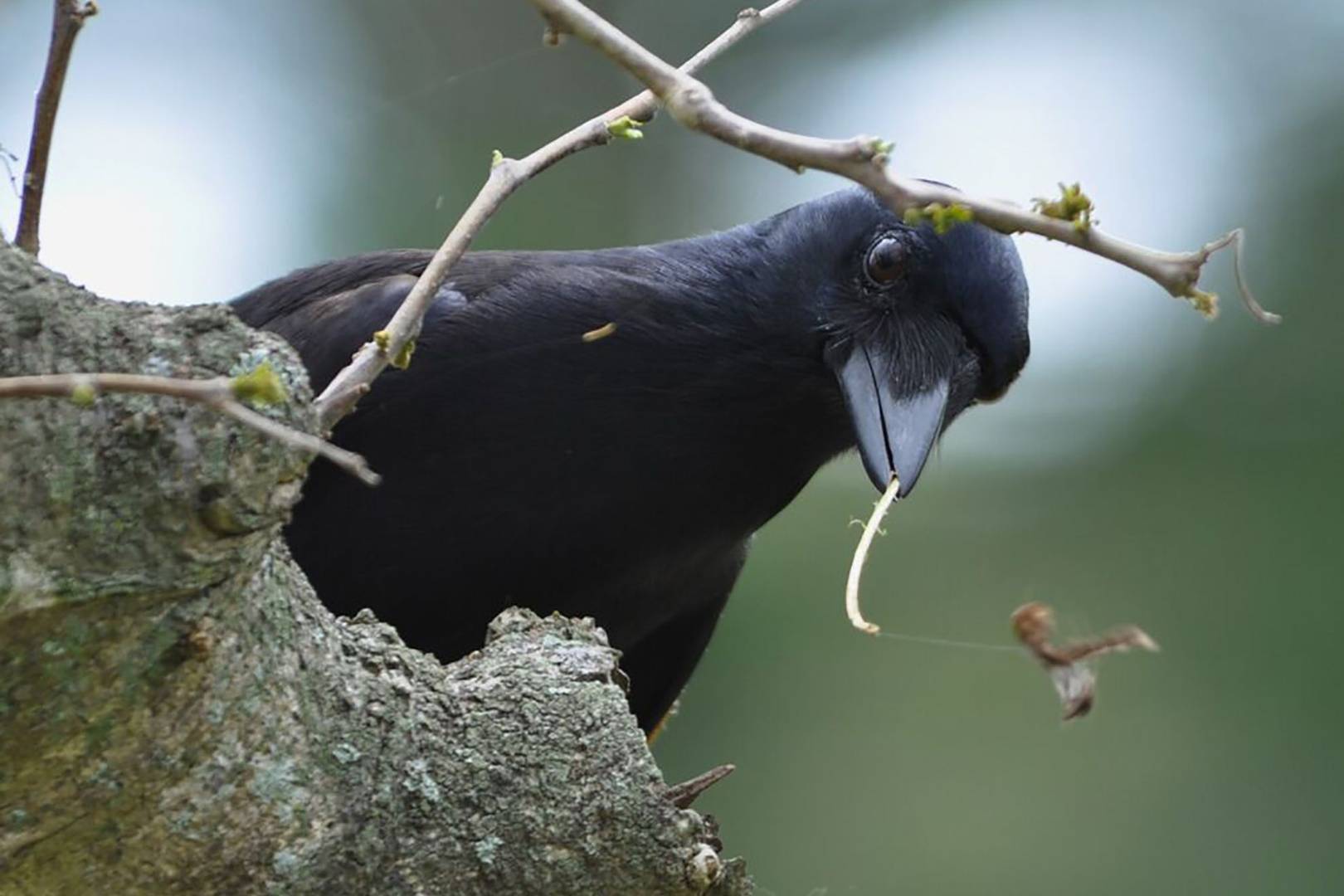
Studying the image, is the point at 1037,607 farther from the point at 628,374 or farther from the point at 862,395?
the point at 628,374

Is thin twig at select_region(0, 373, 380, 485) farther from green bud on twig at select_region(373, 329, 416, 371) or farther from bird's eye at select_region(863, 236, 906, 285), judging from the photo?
bird's eye at select_region(863, 236, 906, 285)

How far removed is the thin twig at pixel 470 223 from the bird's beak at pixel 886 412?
0.88 metres

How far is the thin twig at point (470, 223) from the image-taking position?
2.05 meters

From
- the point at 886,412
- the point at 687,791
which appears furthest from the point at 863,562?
the point at 886,412

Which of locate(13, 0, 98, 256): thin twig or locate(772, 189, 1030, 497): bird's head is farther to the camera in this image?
locate(772, 189, 1030, 497): bird's head

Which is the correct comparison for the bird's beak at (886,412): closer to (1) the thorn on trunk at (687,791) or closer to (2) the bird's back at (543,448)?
(2) the bird's back at (543,448)

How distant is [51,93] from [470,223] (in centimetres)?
63

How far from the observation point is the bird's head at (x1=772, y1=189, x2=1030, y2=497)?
3.49 m

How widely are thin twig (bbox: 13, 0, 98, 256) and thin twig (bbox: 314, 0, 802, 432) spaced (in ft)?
1.43

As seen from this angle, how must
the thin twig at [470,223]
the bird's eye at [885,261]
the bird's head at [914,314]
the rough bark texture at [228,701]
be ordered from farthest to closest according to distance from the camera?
the bird's eye at [885,261] → the bird's head at [914,314] → the thin twig at [470,223] → the rough bark texture at [228,701]

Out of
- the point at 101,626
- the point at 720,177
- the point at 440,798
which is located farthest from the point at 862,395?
the point at 720,177

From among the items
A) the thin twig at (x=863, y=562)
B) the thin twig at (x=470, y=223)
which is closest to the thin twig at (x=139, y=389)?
the thin twig at (x=470, y=223)

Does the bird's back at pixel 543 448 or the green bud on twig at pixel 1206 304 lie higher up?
the bird's back at pixel 543 448

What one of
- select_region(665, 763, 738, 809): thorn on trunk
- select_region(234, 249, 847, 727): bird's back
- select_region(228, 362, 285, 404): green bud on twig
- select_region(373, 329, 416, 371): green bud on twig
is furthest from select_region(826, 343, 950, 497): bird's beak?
select_region(228, 362, 285, 404): green bud on twig
